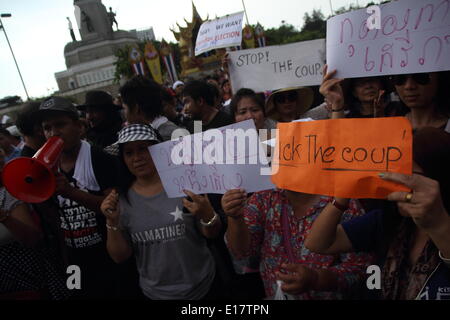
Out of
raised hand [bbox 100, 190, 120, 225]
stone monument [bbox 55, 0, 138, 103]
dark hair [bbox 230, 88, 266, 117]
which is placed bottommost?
raised hand [bbox 100, 190, 120, 225]

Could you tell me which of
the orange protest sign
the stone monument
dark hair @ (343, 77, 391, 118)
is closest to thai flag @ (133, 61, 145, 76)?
dark hair @ (343, 77, 391, 118)

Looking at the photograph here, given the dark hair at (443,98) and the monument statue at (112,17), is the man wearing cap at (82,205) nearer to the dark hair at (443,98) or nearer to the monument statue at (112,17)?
the dark hair at (443,98)

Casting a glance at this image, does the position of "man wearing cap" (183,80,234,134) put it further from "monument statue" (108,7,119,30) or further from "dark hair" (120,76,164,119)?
"monument statue" (108,7,119,30)

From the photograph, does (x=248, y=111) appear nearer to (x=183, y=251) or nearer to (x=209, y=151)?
(x=209, y=151)

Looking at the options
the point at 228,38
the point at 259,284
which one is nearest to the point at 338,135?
the point at 259,284

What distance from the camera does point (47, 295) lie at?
219 cm

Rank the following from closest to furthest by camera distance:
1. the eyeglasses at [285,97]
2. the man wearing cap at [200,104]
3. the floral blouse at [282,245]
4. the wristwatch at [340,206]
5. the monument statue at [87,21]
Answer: the wristwatch at [340,206] → the floral blouse at [282,245] → the eyeglasses at [285,97] → the man wearing cap at [200,104] → the monument statue at [87,21]

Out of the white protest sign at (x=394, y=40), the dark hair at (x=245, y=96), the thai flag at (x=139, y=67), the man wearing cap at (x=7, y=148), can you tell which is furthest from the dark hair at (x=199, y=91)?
the thai flag at (x=139, y=67)

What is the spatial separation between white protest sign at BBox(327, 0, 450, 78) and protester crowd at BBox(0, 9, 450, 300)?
0.43 feet

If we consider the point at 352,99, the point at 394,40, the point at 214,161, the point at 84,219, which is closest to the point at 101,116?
the point at 84,219

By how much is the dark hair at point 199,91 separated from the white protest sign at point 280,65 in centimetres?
75

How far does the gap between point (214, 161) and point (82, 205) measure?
1034mm

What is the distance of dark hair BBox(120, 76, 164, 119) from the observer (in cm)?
325

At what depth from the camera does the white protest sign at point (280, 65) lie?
260 cm
